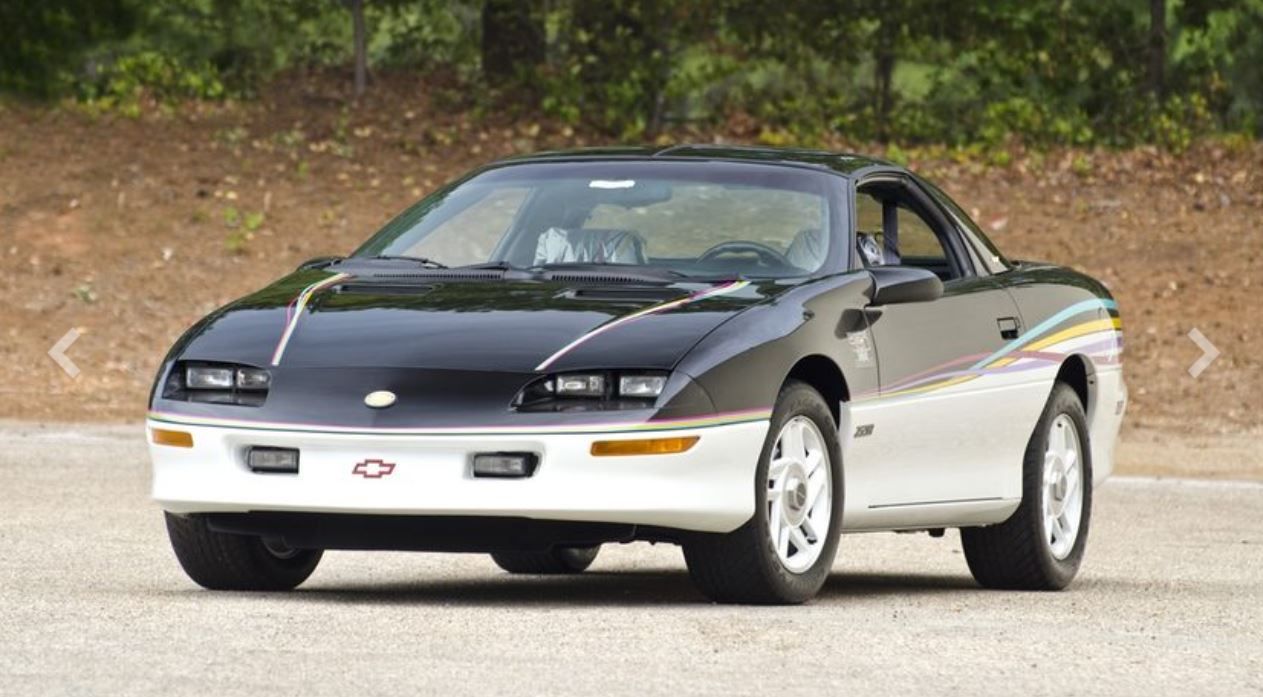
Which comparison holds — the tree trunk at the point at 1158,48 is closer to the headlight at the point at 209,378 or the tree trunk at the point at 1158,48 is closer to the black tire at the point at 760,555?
the black tire at the point at 760,555

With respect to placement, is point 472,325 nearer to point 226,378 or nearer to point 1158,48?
point 226,378

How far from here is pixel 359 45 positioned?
29.0m

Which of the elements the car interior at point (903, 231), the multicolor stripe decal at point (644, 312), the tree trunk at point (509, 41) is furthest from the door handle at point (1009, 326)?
the tree trunk at point (509, 41)

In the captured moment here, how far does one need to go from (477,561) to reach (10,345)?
12.5 meters

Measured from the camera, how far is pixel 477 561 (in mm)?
11898

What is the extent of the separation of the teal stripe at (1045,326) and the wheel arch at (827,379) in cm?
100

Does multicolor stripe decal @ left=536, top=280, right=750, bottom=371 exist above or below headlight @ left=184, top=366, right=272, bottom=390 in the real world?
above

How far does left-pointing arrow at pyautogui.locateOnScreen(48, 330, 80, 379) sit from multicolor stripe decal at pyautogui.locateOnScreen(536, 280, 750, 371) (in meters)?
14.5

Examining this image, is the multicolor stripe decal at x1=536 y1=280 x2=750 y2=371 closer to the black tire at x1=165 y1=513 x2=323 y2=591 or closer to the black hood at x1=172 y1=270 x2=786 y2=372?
the black hood at x1=172 y1=270 x2=786 y2=372

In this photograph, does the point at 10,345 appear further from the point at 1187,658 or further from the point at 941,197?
the point at 1187,658

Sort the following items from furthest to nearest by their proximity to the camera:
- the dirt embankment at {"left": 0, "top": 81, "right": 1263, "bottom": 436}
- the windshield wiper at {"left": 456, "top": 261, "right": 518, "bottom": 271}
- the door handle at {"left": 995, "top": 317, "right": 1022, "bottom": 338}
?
the dirt embankment at {"left": 0, "top": 81, "right": 1263, "bottom": 436} < the door handle at {"left": 995, "top": 317, "right": 1022, "bottom": 338} < the windshield wiper at {"left": 456, "top": 261, "right": 518, "bottom": 271}

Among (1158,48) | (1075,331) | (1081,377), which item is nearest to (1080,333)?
(1075,331)

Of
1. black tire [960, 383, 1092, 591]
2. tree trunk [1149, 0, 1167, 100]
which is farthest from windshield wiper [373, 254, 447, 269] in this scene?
tree trunk [1149, 0, 1167, 100]

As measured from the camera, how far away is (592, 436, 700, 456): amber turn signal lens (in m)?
8.46
